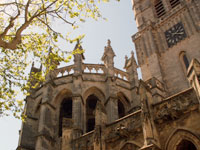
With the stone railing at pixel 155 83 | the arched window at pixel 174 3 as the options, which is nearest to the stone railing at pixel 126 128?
the stone railing at pixel 155 83

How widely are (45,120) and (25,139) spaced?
221 cm

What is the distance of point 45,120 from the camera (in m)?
18.5

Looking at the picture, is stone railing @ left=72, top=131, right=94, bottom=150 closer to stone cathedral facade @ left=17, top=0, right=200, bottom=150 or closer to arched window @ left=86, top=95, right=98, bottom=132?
stone cathedral facade @ left=17, top=0, right=200, bottom=150

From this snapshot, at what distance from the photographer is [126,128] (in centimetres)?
1065

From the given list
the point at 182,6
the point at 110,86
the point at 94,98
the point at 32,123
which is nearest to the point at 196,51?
the point at 182,6

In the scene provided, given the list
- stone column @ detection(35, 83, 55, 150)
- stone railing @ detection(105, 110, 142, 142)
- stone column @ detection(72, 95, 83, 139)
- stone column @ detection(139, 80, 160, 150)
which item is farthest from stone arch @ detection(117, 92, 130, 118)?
stone column @ detection(139, 80, 160, 150)

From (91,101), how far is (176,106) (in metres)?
13.5

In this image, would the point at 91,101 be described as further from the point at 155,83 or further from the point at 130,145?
the point at 130,145

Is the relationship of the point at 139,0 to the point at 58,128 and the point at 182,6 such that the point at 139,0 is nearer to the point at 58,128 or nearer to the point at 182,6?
the point at 182,6

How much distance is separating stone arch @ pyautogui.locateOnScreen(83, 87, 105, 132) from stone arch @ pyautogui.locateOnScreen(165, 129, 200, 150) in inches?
444

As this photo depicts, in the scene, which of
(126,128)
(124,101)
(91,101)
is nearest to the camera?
(126,128)

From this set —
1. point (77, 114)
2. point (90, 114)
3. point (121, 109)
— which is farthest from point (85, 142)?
point (121, 109)

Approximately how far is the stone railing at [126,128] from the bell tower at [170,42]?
915cm

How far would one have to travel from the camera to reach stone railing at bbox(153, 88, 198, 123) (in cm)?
936
